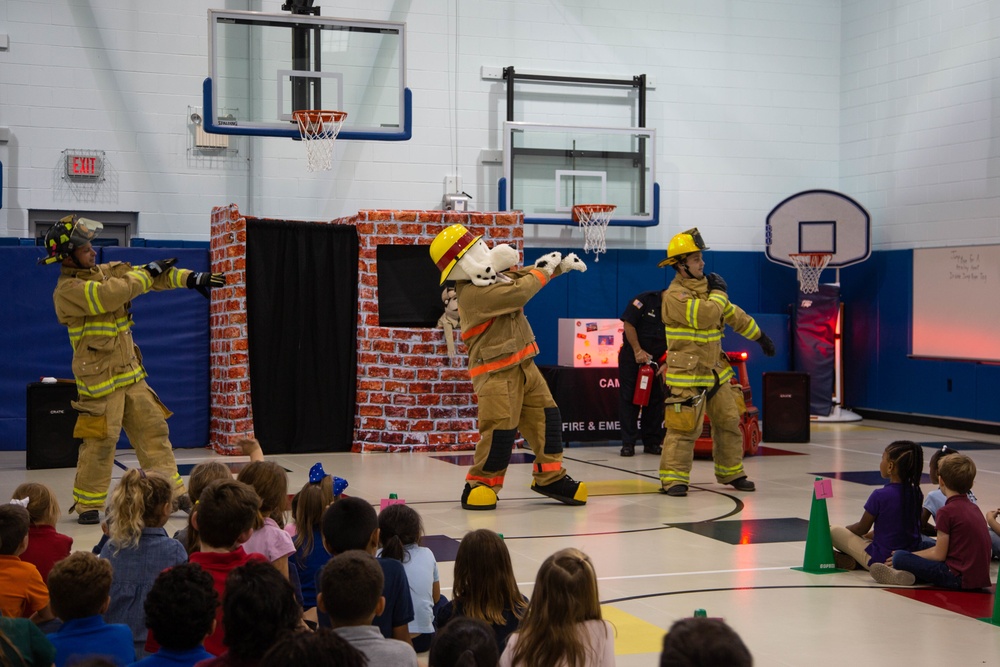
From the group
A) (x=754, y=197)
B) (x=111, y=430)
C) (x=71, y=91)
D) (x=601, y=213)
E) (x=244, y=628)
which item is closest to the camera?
(x=244, y=628)

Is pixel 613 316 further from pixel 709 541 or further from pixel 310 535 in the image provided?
pixel 310 535

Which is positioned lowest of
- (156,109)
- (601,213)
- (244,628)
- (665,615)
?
(665,615)

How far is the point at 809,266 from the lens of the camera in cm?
1518

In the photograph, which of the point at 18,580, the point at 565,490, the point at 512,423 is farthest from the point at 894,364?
the point at 18,580

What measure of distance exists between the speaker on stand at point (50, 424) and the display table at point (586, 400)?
4782 mm

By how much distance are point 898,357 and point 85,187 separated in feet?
34.2

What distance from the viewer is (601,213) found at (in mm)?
14430

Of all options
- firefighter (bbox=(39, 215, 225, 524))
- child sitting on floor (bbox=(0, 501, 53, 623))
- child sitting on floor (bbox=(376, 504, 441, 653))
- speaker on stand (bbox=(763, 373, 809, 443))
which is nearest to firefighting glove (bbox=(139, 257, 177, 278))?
firefighter (bbox=(39, 215, 225, 524))

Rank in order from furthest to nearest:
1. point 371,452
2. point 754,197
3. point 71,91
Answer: point 754,197
point 71,91
point 371,452

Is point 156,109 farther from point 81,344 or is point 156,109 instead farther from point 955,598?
point 955,598

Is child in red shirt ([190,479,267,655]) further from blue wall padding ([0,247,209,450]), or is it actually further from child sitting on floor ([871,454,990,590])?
Answer: blue wall padding ([0,247,209,450])

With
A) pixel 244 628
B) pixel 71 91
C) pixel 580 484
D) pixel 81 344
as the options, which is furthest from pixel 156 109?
pixel 244 628

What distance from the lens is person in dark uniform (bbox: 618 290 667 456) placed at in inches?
465

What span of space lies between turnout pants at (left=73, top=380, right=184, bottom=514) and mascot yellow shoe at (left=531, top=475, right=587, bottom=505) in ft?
8.69
